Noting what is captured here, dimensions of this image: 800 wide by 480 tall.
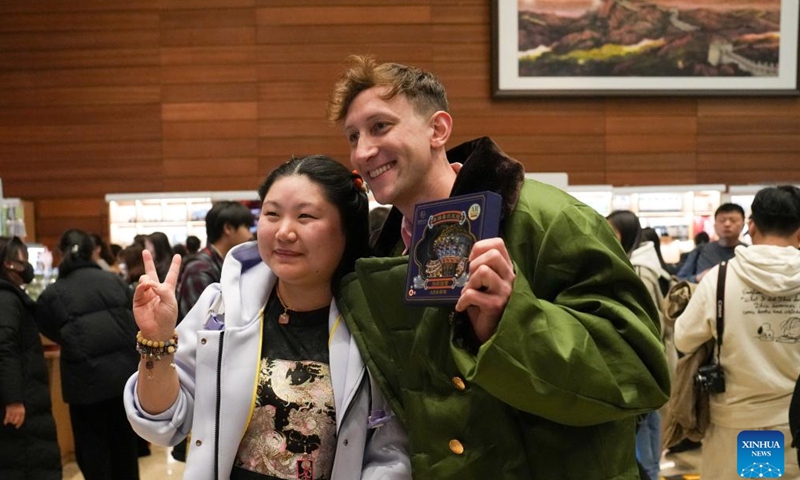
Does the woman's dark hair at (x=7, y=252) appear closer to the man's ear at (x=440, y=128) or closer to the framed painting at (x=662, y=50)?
the man's ear at (x=440, y=128)

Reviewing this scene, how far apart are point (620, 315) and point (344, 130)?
0.78 m

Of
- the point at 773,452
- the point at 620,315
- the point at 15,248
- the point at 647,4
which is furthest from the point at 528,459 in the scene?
the point at 647,4

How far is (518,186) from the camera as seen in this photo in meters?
1.53

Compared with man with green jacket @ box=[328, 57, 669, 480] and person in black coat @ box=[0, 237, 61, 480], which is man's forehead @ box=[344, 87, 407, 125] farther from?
person in black coat @ box=[0, 237, 61, 480]

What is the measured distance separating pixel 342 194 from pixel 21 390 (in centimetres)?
307

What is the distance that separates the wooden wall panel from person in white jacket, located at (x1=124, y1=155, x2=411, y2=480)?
8.62m

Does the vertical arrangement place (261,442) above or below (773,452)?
above

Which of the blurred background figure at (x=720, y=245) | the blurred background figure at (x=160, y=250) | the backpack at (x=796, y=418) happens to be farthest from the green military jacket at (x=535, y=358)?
the blurred background figure at (x=720, y=245)

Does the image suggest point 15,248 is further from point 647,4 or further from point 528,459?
point 647,4

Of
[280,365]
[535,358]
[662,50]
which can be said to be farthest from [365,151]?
[662,50]

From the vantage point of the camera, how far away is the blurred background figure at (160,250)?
208 inches

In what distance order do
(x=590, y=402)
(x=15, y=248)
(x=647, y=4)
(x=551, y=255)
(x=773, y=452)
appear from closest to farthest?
1. (x=590, y=402)
2. (x=551, y=255)
3. (x=773, y=452)
4. (x=15, y=248)
5. (x=647, y=4)

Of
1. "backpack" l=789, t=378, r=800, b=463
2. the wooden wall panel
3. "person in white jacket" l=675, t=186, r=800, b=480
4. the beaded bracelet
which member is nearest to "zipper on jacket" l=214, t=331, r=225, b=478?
the beaded bracelet

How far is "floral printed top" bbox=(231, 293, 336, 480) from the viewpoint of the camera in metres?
1.70
